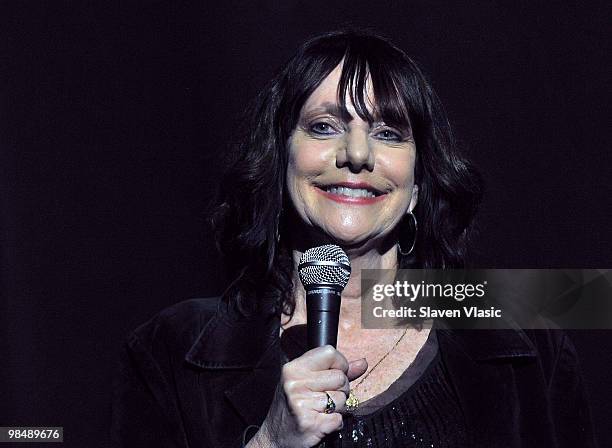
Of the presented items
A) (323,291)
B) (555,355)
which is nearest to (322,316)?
(323,291)

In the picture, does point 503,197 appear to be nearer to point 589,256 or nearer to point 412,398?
point 589,256

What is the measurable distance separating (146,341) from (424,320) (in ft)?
1.99

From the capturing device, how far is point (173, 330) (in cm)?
214

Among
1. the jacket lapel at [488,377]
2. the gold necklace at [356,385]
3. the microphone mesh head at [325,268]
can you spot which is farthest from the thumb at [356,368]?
the jacket lapel at [488,377]

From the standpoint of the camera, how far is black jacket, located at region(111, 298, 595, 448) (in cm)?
199

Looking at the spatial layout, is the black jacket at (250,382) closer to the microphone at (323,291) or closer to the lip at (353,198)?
the lip at (353,198)

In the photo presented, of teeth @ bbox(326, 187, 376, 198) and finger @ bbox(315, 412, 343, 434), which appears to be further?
teeth @ bbox(326, 187, 376, 198)

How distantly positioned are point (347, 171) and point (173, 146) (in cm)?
60

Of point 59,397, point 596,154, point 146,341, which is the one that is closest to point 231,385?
point 146,341

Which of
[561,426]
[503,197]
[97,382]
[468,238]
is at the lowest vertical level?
[561,426]

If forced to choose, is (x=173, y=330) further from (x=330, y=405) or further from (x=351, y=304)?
(x=330, y=405)

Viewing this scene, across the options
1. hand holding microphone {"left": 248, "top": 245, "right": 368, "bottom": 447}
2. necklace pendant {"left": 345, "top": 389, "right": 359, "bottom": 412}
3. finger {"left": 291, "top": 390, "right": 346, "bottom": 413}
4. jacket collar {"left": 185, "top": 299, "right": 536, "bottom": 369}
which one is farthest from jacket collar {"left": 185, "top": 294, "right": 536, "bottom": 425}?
finger {"left": 291, "top": 390, "right": 346, "bottom": 413}

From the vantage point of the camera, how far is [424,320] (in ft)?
7.16

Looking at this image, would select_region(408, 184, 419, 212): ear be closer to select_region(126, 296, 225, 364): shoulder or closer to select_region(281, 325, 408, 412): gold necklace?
select_region(281, 325, 408, 412): gold necklace
